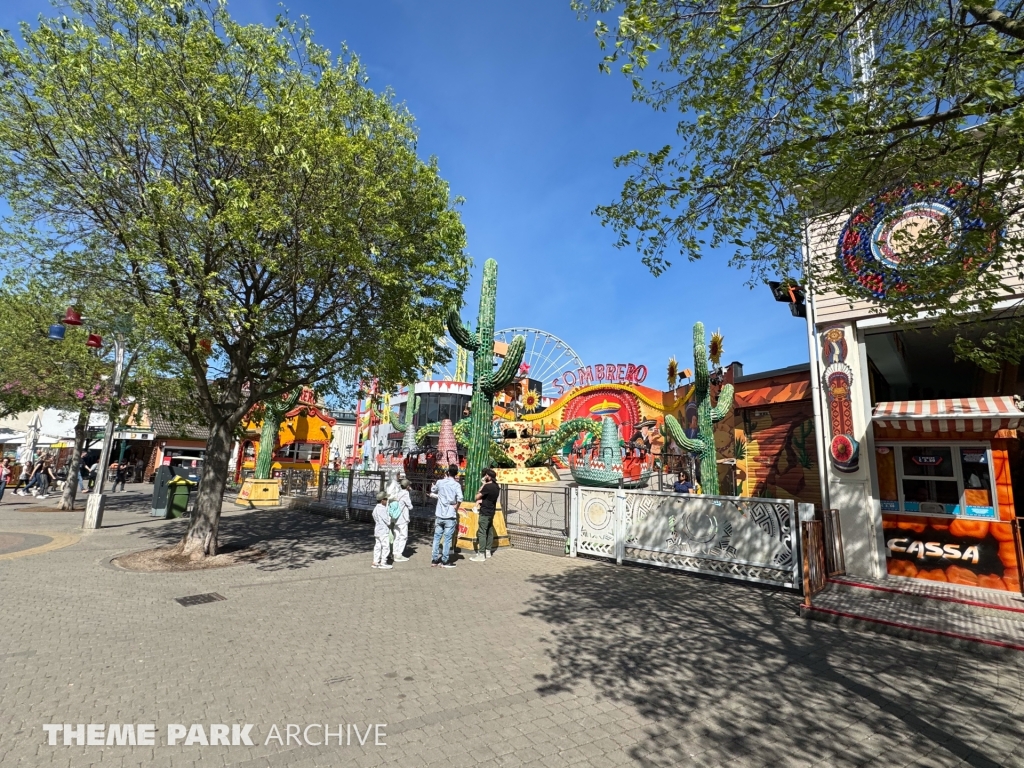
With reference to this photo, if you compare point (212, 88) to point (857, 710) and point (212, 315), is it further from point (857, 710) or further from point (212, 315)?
point (857, 710)

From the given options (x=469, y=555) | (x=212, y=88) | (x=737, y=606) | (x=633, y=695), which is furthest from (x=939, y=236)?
(x=212, y=88)

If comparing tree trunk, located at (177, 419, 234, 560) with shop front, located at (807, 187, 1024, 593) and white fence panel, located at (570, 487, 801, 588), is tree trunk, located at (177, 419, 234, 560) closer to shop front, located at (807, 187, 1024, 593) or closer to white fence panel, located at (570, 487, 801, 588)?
white fence panel, located at (570, 487, 801, 588)

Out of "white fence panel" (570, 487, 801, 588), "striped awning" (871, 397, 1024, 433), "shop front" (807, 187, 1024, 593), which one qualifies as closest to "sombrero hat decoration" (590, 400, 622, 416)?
"white fence panel" (570, 487, 801, 588)

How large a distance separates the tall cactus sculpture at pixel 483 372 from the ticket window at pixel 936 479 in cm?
724

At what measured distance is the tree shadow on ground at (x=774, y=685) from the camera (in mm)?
3443

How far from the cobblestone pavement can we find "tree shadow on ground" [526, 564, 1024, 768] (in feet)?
0.07

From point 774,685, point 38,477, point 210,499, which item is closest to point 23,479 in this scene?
point 38,477

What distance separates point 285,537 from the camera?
11867 mm

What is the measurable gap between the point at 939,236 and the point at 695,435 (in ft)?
42.4

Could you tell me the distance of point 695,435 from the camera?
17875 mm

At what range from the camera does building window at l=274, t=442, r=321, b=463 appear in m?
30.0

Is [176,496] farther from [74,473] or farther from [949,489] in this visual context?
[949,489]

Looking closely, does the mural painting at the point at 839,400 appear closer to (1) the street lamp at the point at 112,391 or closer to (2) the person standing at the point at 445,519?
(2) the person standing at the point at 445,519

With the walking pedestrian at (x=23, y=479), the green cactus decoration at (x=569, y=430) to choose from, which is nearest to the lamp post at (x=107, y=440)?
the walking pedestrian at (x=23, y=479)
